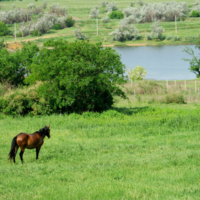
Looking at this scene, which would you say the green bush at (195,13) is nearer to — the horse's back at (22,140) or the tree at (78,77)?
the tree at (78,77)

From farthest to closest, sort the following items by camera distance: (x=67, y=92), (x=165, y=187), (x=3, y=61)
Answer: (x=3, y=61), (x=67, y=92), (x=165, y=187)

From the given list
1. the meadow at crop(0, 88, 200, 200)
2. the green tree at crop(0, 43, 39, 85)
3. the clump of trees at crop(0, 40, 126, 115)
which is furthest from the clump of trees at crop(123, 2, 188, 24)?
the meadow at crop(0, 88, 200, 200)

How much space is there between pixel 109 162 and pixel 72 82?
9.45 m

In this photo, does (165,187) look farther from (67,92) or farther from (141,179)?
(67,92)

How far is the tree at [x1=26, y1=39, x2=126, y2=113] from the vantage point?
62.7 feet

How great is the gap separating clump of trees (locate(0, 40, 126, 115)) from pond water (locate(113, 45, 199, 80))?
35.2 metres

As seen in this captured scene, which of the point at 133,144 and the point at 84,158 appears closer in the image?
the point at 84,158

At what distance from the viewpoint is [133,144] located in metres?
12.8

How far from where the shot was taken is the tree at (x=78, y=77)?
19.1 m

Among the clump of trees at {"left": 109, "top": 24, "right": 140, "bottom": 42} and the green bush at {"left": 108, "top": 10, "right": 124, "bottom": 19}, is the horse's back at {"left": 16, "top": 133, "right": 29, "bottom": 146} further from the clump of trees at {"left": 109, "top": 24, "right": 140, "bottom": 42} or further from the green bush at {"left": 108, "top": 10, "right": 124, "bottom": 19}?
the green bush at {"left": 108, "top": 10, "right": 124, "bottom": 19}

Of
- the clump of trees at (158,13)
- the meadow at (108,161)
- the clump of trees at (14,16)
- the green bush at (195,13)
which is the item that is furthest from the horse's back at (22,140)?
the green bush at (195,13)

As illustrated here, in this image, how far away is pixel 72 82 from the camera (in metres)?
19.0

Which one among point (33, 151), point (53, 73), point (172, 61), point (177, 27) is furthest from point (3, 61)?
point (177, 27)

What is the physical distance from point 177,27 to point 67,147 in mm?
102733
